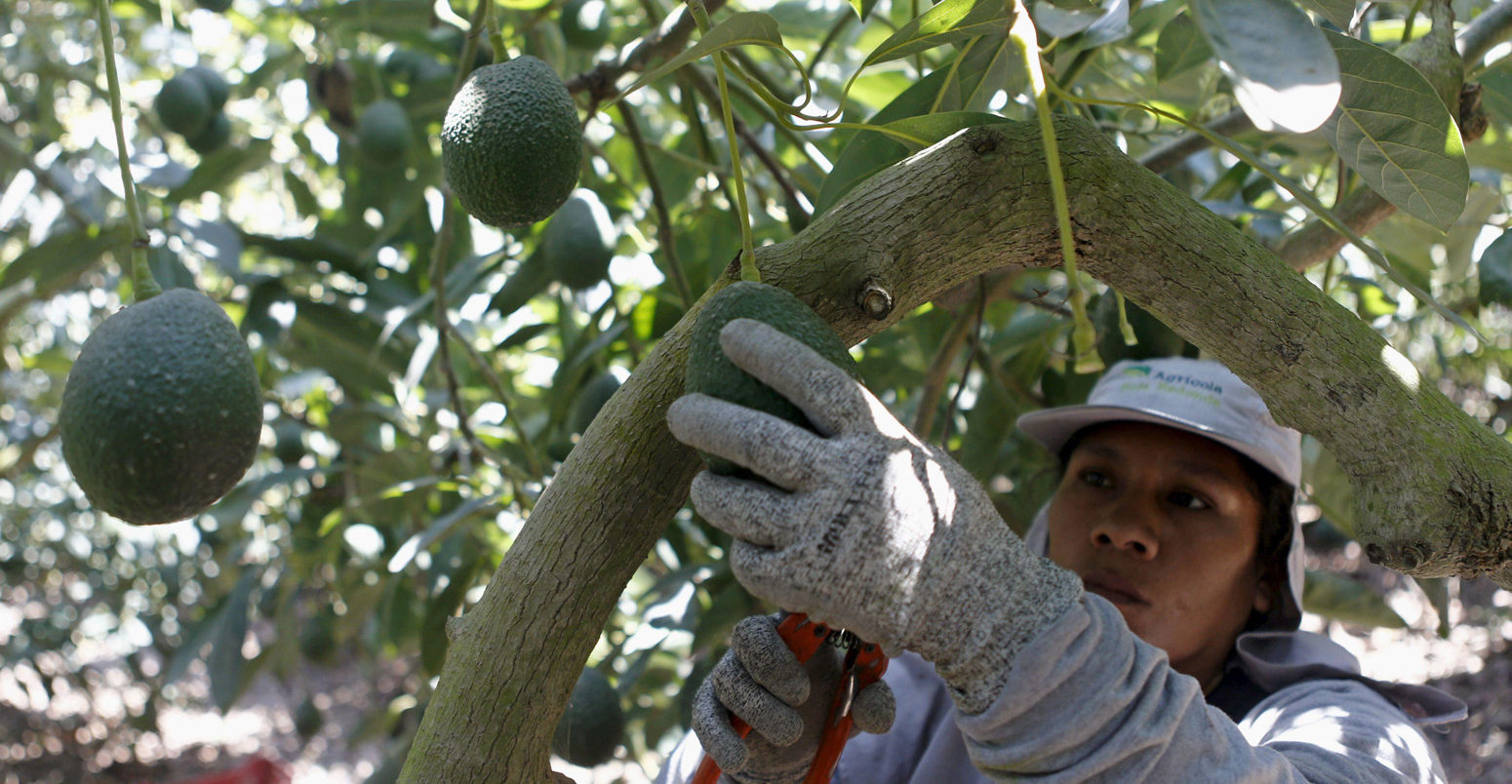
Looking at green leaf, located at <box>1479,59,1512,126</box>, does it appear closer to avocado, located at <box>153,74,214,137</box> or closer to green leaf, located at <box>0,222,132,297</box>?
green leaf, located at <box>0,222,132,297</box>

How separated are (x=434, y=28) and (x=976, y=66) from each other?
146cm

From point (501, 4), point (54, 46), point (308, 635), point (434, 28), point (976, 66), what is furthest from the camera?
point (308, 635)

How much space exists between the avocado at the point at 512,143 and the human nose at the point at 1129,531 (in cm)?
95

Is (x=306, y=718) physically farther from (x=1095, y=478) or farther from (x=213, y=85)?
(x=1095, y=478)

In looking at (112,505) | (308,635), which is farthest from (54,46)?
(112,505)

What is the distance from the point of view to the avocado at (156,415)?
915mm

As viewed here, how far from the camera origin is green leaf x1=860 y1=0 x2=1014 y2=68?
1.00 meters

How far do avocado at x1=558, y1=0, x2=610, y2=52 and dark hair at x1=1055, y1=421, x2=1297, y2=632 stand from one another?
1367mm

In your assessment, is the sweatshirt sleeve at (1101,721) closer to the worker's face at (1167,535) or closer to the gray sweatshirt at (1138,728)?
the gray sweatshirt at (1138,728)

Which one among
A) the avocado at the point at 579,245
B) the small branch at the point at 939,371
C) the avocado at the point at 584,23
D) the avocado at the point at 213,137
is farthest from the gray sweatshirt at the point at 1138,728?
the avocado at the point at 213,137

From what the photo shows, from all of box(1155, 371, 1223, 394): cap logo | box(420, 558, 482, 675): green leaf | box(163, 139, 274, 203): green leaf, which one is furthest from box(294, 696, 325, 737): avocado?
box(1155, 371, 1223, 394): cap logo

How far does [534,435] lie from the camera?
2.56 m

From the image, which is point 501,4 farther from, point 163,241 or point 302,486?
point 302,486

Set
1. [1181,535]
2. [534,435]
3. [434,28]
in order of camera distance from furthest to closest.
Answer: [534,435]
[434,28]
[1181,535]
